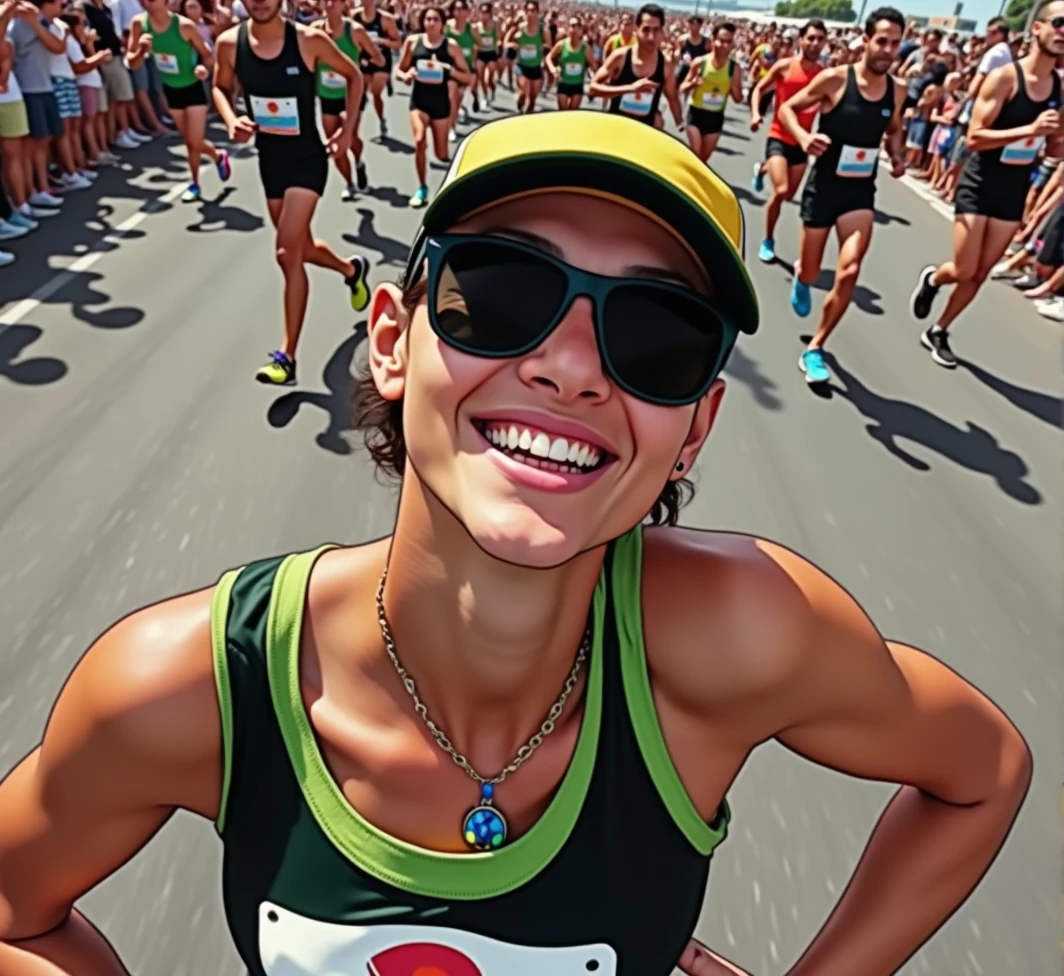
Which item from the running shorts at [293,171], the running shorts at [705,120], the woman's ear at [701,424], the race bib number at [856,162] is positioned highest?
the woman's ear at [701,424]

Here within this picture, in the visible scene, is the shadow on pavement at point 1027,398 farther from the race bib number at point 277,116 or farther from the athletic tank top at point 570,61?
the athletic tank top at point 570,61

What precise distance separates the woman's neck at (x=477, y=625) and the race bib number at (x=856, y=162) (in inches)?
184

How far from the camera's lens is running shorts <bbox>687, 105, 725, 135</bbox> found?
8539 millimetres

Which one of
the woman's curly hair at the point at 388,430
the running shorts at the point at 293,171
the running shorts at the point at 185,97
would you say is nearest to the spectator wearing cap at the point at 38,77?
the running shorts at the point at 185,97

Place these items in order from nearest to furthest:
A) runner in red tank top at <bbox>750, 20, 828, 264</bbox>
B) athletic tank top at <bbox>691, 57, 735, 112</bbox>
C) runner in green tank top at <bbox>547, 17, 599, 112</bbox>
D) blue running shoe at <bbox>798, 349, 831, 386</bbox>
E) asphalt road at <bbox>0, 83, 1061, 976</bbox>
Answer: asphalt road at <bbox>0, 83, 1061, 976</bbox> < blue running shoe at <bbox>798, 349, 831, 386</bbox> < runner in red tank top at <bbox>750, 20, 828, 264</bbox> < athletic tank top at <bbox>691, 57, 735, 112</bbox> < runner in green tank top at <bbox>547, 17, 599, 112</bbox>

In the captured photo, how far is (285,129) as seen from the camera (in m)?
4.50

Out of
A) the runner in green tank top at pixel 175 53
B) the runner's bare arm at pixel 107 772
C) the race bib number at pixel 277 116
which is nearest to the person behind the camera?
the runner's bare arm at pixel 107 772

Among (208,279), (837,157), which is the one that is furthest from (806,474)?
(208,279)

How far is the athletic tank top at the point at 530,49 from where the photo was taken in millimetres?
13062

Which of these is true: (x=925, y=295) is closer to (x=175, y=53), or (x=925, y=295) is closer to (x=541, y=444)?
(x=541, y=444)

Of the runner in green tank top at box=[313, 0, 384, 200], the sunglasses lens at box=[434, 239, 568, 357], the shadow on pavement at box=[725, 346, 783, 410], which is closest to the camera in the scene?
the sunglasses lens at box=[434, 239, 568, 357]

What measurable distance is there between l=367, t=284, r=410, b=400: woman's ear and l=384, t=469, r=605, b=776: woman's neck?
13 centimetres

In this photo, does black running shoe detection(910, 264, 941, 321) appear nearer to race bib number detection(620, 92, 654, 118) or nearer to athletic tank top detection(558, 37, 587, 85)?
race bib number detection(620, 92, 654, 118)

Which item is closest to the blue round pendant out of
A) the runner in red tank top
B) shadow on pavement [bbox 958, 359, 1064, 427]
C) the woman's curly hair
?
the woman's curly hair
